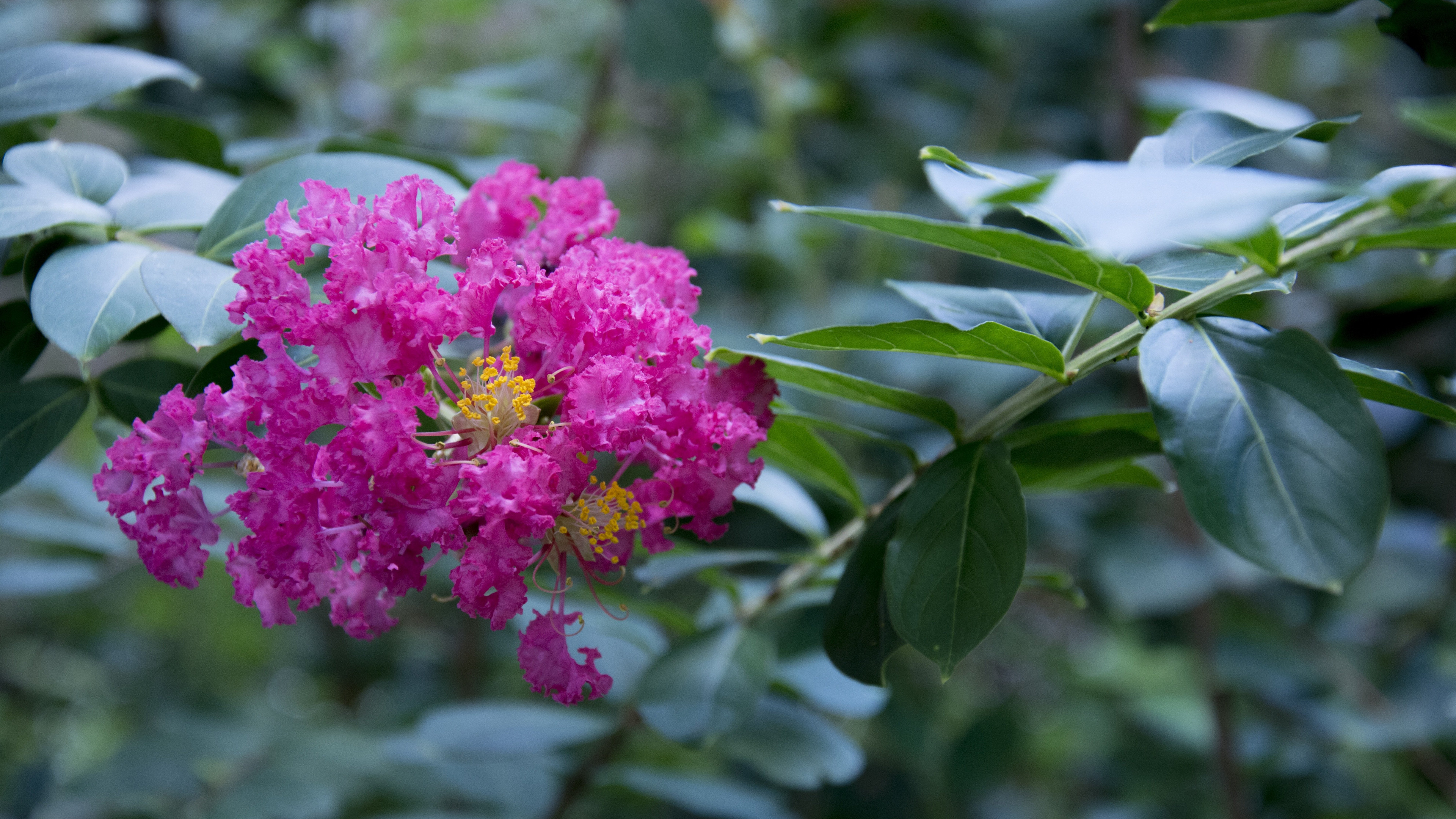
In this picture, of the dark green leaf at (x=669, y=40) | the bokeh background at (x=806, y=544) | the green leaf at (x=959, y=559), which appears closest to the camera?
the green leaf at (x=959, y=559)

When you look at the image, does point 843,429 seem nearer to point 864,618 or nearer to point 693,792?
point 864,618

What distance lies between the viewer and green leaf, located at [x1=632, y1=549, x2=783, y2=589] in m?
0.83

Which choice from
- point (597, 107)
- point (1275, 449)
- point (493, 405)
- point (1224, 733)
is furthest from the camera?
point (597, 107)

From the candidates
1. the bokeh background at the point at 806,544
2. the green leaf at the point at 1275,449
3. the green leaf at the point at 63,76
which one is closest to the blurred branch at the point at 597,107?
the bokeh background at the point at 806,544

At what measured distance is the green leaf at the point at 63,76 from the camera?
74 centimetres

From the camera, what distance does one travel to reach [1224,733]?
1438mm

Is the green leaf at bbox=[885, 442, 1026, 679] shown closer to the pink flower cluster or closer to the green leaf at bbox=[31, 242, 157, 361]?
the pink flower cluster

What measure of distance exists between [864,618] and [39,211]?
2.03 ft

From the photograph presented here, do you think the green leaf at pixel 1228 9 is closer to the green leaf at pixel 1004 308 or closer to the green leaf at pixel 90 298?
the green leaf at pixel 1004 308

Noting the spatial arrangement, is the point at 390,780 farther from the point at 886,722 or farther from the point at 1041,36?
the point at 1041,36

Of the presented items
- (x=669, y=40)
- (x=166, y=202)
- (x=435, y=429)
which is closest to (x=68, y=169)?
(x=166, y=202)

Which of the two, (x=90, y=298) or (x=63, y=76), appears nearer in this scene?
(x=90, y=298)

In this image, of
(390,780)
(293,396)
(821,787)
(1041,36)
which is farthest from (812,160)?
(293,396)

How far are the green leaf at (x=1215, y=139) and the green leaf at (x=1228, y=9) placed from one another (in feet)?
0.29
